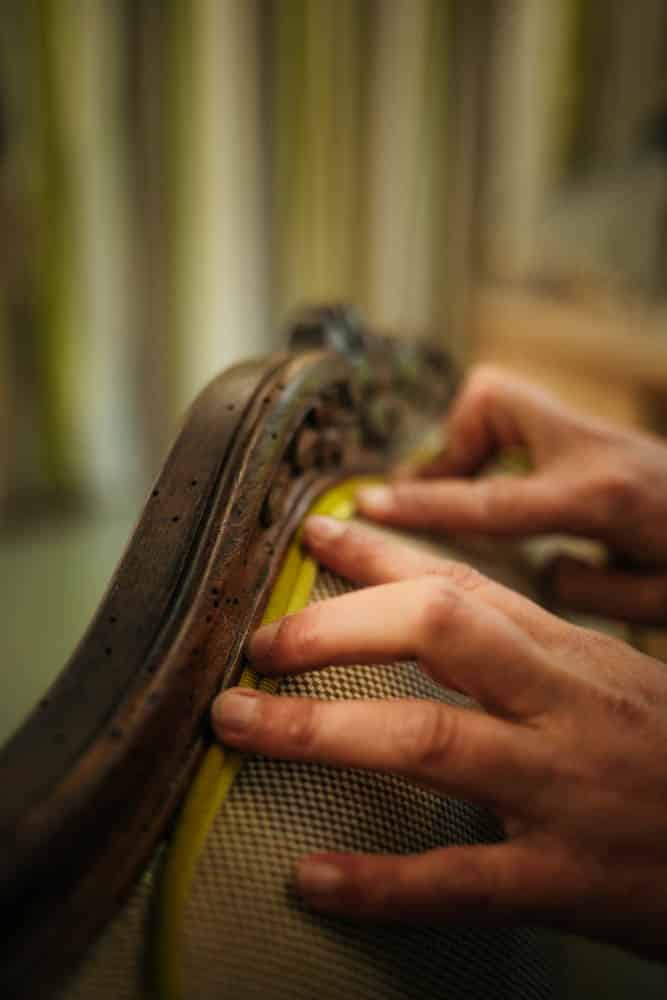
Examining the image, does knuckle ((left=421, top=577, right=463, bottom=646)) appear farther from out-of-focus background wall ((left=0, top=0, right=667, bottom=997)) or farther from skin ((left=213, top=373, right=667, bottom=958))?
out-of-focus background wall ((left=0, top=0, right=667, bottom=997))

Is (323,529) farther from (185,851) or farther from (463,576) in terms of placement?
(185,851)

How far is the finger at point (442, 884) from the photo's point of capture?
337 millimetres

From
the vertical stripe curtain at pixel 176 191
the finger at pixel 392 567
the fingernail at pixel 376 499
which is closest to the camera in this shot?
the finger at pixel 392 567

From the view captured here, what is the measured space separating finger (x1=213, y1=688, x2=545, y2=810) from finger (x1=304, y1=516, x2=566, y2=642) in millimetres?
70

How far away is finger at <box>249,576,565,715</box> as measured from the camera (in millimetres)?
348

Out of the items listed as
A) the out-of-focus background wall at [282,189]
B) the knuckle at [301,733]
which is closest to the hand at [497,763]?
the knuckle at [301,733]

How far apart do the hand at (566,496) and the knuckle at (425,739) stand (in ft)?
0.80

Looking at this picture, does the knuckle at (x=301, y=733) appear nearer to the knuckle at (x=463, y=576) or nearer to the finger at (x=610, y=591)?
the knuckle at (x=463, y=576)

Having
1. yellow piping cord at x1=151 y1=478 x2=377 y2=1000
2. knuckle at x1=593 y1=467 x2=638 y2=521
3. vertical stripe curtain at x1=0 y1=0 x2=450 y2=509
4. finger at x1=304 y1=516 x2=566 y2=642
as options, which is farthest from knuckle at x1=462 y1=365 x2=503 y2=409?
vertical stripe curtain at x1=0 y1=0 x2=450 y2=509

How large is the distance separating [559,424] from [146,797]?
17.8 inches

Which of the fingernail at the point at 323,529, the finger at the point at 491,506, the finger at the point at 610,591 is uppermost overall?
the fingernail at the point at 323,529

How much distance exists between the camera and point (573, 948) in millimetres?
516

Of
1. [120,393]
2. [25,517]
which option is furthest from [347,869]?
[120,393]

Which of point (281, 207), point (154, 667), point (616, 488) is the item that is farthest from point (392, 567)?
point (281, 207)
